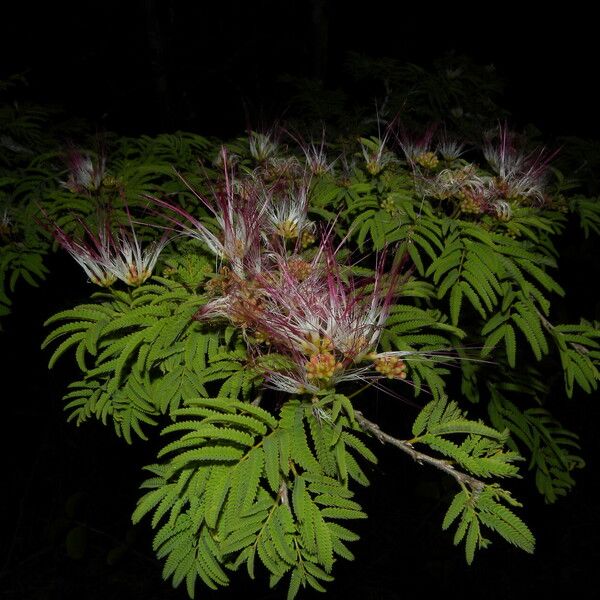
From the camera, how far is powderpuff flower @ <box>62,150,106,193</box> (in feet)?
6.88

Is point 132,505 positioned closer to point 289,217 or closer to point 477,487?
point 289,217

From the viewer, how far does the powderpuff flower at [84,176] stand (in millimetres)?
2096

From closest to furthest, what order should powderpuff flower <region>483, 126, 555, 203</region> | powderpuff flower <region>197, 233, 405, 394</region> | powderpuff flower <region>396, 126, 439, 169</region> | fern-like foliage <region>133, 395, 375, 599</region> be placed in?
fern-like foliage <region>133, 395, 375, 599</region> → powderpuff flower <region>197, 233, 405, 394</region> → powderpuff flower <region>483, 126, 555, 203</region> → powderpuff flower <region>396, 126, 439, 169</region>

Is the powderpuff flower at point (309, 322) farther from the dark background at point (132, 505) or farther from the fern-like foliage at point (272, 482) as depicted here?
the dark background at point (132, 505)

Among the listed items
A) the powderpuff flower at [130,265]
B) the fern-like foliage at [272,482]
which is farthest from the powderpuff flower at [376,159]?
the fern-like foliage at [272,482]

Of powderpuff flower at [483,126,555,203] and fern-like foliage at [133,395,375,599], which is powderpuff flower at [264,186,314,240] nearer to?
fern-like foliage at [133,395,375,599]

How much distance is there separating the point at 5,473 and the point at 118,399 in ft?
11.7

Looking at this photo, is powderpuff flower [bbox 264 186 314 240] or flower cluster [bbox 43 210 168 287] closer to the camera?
flower cluster [bbox 43 210 168 287]

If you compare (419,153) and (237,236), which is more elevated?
(419,153)

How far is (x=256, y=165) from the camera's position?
2.42m

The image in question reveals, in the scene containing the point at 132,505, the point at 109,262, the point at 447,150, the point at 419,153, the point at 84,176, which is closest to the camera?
the point at 109,262

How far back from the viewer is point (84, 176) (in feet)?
6.89

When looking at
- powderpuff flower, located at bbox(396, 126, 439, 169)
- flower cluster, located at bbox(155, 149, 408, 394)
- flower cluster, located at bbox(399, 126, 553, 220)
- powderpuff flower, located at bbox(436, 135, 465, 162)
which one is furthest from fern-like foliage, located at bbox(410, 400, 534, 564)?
powderpuff flower, located at bbox(436, 135, 465, 162)

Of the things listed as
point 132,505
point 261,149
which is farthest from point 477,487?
point 132,505
